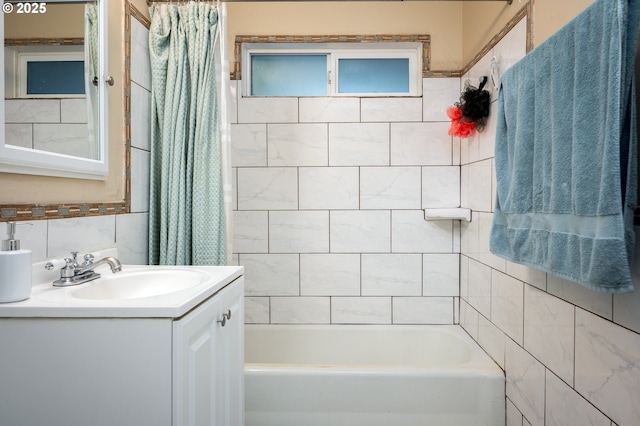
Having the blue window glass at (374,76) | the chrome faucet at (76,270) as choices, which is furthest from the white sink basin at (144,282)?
the blue window glass at (374,76)

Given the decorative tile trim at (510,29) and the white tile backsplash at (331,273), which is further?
the white tile backsplash at (331,273)

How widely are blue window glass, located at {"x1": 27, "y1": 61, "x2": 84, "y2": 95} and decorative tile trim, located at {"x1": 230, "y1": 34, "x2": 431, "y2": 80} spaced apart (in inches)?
42.6

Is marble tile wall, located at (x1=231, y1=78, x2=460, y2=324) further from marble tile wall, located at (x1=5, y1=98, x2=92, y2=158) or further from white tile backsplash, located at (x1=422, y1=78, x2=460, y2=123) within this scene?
marble tile wall, located at (x1=5, y1=98, x2=92, y2=158)

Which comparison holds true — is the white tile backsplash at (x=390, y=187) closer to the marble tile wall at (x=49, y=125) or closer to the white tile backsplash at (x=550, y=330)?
the white tile backsplash at (x=550, y=330)

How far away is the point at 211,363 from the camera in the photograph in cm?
104

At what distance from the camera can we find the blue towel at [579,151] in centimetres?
84

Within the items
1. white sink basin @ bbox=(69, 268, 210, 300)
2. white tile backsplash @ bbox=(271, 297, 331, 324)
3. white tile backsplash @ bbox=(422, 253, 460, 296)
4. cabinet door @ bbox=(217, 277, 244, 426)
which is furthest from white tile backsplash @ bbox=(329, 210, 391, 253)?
white sink basin @ bbox=(69, 268, 210, 300)

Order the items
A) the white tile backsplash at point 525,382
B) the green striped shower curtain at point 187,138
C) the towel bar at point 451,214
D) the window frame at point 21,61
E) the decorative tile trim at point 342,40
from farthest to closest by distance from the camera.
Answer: the decorative tile trim at point 342,40
the towel bar at point 451,214
the green striped shower curtain at point 187,138
the white tile backsplash at point 525,382
the window frame at point 21,61

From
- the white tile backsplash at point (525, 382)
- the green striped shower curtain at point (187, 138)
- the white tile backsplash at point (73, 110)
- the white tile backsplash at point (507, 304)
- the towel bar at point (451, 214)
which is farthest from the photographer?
the towel bar at point (451, 214)

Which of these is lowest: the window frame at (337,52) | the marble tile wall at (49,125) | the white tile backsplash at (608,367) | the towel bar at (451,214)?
the white tile backsplash at (608,367)

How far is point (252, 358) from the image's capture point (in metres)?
2.25

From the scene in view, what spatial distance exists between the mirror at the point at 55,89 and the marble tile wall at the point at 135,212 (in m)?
0.21

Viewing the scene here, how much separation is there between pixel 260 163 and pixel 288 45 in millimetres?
791

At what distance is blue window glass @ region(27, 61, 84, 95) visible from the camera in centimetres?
114
